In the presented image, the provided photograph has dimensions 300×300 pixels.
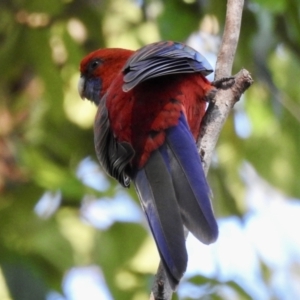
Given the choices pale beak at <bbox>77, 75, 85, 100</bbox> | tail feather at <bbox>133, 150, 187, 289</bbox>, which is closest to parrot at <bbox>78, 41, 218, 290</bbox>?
tail feather at <bbox>133, 150, 187, 289</bbox>

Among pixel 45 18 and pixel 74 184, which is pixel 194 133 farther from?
pixel 45 18

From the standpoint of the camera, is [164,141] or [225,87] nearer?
[164,141]

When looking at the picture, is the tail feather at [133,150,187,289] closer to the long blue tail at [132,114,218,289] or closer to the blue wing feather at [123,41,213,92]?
the long blue tail at [132,114,218,289]

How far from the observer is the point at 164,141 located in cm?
312

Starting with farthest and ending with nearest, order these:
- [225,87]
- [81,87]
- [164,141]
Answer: [81,87], [225,87], [164,141]

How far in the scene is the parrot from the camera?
2.69 metres

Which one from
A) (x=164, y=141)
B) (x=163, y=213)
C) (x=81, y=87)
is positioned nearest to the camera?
(x=163, y=213)

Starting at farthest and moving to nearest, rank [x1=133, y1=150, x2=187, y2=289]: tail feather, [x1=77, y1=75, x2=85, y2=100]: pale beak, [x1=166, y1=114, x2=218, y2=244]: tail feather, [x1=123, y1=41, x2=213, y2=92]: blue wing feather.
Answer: [x1=77, y1=75, x2=85, y2=100]: pale beak, [x1=123, y1=41, x2=213, y2=92]: blue wing feather, [x1=166, y1=114, x2=218, y2=244]: tail feather, [x1=133, y1=150, x2=187, y2=289]: tail feather

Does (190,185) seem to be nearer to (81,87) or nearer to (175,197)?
(175,197)

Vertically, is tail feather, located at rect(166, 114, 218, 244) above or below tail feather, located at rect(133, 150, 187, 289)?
above

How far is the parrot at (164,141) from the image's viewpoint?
269cm

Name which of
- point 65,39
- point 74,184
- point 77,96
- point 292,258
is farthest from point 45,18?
point 292,258

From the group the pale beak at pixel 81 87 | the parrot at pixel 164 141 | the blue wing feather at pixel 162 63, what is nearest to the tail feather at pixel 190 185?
the parrot at pixel 164 141

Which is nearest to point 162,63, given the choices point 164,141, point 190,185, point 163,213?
point 164,141
